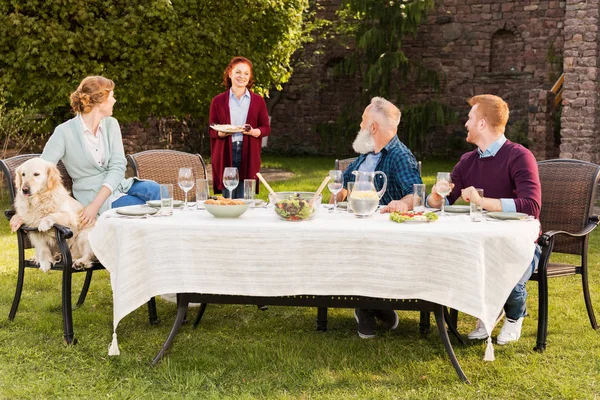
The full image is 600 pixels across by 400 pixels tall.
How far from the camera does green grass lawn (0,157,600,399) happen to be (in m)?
3.93

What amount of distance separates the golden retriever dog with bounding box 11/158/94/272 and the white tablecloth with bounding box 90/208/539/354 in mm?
817

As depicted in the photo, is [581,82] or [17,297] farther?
[581,82]

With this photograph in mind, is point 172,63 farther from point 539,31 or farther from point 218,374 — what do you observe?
point 539,31

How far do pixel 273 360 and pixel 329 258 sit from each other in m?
0.84

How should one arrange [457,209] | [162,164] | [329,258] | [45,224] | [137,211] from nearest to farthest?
[329,258]
[137,211]
[457,209]
[45,224]
[162,164]

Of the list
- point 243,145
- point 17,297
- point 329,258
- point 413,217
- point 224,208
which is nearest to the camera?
point 329,258

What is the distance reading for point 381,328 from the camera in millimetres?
5039

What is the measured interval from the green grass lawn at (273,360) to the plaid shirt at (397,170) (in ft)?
3.02

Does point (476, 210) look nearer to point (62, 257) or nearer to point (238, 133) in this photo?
point (62, 257)

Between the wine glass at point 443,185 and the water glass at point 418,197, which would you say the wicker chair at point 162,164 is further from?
the wine glass at point 443,185

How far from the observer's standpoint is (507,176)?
453 centimetres

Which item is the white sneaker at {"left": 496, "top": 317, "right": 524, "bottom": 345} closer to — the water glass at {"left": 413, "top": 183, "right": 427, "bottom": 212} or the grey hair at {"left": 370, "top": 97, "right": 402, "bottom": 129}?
the water glass at {"left": 413, "top": 183, "right": 427, "bottom": 212}

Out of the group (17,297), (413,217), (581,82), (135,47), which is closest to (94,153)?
(17,297)

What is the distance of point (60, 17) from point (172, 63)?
Answer: 1755mm
